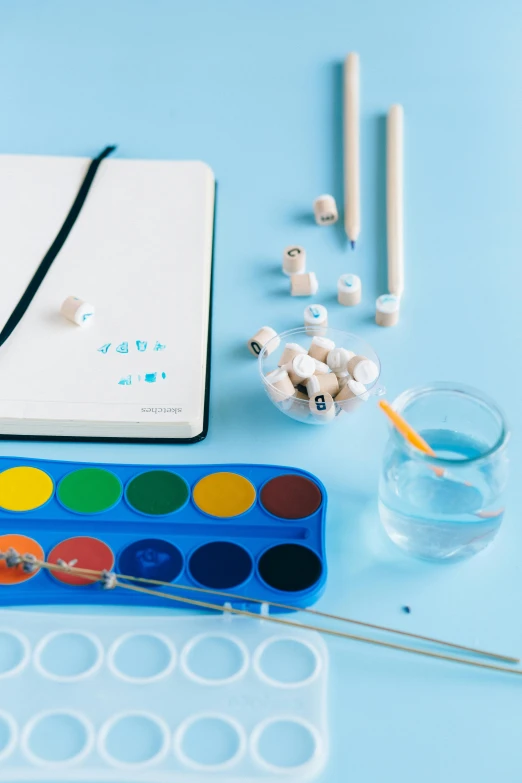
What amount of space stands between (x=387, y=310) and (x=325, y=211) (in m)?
0.18

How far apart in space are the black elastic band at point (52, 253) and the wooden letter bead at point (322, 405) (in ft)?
1.08

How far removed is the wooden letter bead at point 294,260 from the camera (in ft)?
3.10

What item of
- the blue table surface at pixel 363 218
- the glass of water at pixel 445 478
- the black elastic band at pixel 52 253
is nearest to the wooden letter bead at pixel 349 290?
the blue table surface at pixel 363 218

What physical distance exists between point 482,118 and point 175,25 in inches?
19.3

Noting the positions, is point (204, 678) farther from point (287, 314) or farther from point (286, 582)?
point (287, 314)

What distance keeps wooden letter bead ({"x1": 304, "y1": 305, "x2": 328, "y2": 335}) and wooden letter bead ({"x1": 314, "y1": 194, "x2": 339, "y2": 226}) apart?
0.16 meters

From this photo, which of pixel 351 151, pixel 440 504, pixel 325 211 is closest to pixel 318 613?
pixel 440 504

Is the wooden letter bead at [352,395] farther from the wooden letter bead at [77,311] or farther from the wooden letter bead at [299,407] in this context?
the wooden letter bead at [77,311]

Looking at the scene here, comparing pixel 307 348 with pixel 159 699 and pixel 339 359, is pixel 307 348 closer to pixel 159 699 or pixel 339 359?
pixel 339 359

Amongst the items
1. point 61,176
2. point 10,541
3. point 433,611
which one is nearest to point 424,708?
point 433,611

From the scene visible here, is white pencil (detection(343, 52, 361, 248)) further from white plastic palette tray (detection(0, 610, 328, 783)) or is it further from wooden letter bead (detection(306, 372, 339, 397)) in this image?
white plastic palette tray (detection(0, 610, 328, 783))

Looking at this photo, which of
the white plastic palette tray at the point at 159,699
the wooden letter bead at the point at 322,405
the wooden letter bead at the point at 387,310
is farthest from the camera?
the wooden letter bead at the point at 387,310

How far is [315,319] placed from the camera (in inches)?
35.2

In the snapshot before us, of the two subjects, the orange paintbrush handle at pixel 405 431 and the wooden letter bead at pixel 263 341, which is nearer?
the orange paintbrush handle at pixel 405 431
